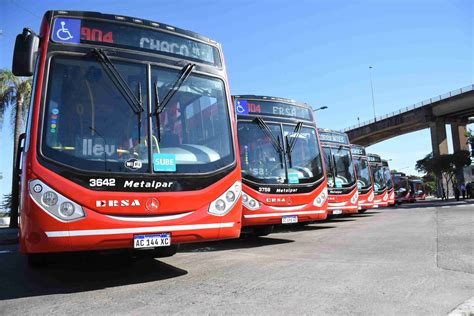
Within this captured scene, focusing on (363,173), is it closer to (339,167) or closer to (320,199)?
(339,167)

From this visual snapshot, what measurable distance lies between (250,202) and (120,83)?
398 centimetres

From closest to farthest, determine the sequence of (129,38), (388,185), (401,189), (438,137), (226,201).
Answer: (129,38) < (226,201) < (388,185) < (401,189) < (438,137)

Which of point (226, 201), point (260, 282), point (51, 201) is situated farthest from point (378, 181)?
point (51, 201)

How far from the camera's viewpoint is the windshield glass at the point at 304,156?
A: 9.14 meters

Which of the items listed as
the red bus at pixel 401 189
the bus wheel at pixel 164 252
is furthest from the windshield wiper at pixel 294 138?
the red bus at pixel 401 189

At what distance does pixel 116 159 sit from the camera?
4.78 meters

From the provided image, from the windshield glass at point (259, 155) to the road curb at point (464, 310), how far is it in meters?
5.04

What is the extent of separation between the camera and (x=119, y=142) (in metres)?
4.90

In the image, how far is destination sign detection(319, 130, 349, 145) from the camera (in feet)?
47.0

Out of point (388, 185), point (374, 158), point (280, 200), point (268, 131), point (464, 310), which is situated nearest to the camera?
point (464, 310)

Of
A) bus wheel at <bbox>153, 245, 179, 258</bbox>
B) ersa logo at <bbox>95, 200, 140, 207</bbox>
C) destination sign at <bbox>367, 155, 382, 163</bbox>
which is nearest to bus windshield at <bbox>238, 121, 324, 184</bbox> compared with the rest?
bus wheel at <bbox>153, 245, 179, 258</bbox>

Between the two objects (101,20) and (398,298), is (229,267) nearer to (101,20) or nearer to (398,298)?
(398,298)

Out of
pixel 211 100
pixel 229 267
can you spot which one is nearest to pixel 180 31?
pixel 211 100

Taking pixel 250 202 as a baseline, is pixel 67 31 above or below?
above
